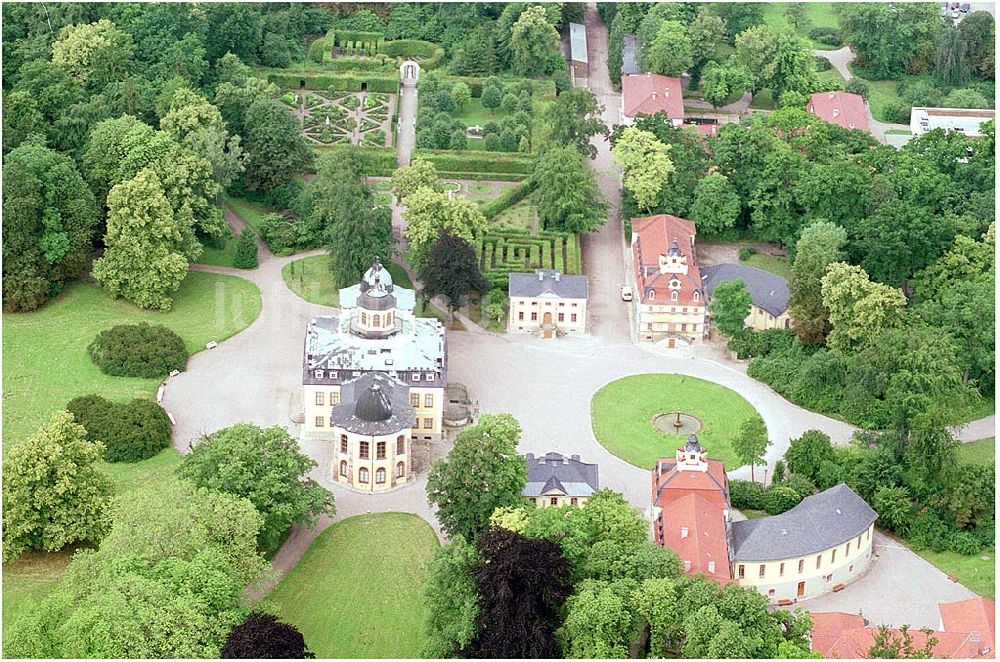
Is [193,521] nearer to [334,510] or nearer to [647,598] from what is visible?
[334,510]

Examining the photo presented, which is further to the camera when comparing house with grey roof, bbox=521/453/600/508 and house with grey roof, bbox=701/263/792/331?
house with grey roof, bbox=701/263/792/331

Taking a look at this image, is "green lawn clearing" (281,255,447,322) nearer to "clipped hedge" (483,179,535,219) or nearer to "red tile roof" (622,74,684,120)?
"clipped hedge" (483,179,535,219)

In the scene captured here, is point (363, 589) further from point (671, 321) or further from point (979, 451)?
point (979, 451)

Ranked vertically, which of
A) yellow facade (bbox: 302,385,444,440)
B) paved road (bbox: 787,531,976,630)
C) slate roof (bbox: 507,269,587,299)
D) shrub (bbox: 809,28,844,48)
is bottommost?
paved road (bbox: 787,531,976,630)

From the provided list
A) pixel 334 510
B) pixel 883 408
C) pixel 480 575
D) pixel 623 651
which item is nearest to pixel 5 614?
pixel 334 510

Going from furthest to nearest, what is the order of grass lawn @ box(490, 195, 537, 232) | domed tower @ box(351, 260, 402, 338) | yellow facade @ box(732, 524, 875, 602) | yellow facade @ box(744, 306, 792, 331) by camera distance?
1. grass lawn @ box(490, 195, 537, 232)
2. yellow facade @ box(744, 306, 792, 331)
3. domed tower @ box(351, 260, 402, 338)
4. yellow facade @ box(732, 524, 875, 602)

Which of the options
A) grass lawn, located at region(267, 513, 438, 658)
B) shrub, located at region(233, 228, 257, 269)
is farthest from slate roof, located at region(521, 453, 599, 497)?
shrub, located at region(233, 228, 257, 269)
